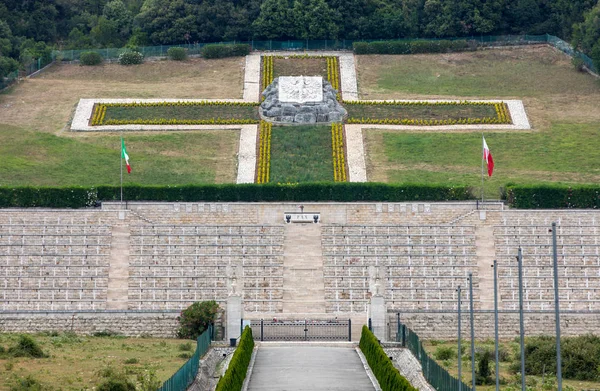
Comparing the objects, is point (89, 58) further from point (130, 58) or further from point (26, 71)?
point (26, 71)

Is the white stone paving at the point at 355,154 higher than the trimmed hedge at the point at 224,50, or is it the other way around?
the trimmed hedge at the point at 224,50

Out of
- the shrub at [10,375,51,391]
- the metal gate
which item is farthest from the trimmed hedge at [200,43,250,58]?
the shrub at [10,375,51,391]

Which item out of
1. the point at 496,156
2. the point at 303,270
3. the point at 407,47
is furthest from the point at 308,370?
the point at 407,47

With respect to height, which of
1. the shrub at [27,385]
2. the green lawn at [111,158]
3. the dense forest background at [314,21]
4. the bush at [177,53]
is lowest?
the shrub at [27,385]

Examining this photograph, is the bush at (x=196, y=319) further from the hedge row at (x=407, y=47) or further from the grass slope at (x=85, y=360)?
the hedge row at (x=407, y=47)

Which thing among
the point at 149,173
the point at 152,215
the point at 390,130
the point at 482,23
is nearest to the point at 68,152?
the point at 149,173

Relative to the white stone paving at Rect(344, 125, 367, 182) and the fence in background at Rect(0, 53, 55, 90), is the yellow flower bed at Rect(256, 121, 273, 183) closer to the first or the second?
the white stone paving at Rect(344, 125, 367, 182)

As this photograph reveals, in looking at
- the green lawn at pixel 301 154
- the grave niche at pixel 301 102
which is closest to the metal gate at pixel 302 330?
the green lawn at pixel 301 154
